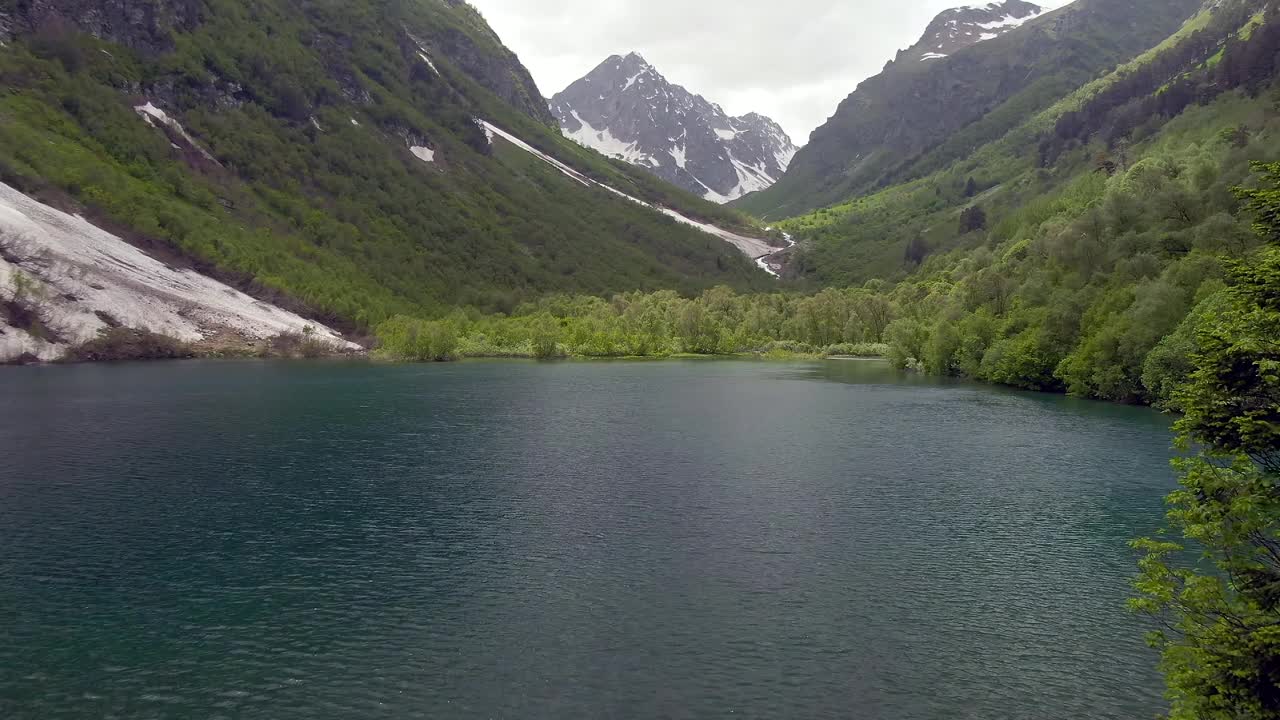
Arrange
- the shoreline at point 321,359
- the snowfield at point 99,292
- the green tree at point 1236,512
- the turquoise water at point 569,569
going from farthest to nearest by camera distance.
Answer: the snowfield at point 99,292 → the shoreline at point 321,359 → the turquoise water at point 569,569 → the green tree at point 1236,512

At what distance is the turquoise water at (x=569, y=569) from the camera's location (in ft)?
79.7

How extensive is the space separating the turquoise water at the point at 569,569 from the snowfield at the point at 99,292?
79.8 metres

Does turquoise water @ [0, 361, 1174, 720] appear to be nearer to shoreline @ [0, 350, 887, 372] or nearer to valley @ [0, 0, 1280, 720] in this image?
valley @ [0, 0, 1280, 720]

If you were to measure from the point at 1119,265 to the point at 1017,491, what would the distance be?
59.8 metres

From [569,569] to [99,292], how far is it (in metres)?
152

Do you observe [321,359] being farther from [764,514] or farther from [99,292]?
[764,514]

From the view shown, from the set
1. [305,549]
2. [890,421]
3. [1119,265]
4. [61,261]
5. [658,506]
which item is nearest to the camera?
[305,549]

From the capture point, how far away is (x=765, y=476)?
2149 inches

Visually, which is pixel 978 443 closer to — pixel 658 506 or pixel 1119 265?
pixel 658 506

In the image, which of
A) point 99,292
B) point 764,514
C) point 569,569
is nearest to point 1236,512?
point 569,569

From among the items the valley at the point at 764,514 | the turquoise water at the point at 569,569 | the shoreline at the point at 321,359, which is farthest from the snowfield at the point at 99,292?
the turquoise water at the point at 569,569

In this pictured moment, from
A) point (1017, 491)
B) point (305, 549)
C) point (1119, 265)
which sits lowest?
point (305, 549)

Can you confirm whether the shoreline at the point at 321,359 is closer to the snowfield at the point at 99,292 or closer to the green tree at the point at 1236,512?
the snowfield at the point at 99,292

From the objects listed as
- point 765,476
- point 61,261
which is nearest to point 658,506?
point 765,476
